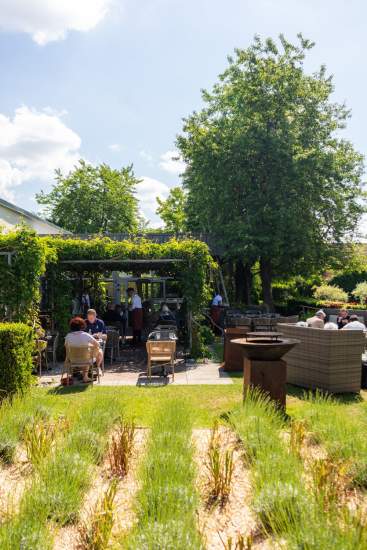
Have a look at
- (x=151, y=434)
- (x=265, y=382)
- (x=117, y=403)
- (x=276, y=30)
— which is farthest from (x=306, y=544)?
(x=276, y=30)

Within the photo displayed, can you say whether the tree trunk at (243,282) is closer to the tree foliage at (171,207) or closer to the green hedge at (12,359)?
the tree foliage at (171,207)

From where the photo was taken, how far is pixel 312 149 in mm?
18672

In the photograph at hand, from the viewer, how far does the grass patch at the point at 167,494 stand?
2.68 meters

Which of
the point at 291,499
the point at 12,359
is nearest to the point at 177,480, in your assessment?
the point at 291,499

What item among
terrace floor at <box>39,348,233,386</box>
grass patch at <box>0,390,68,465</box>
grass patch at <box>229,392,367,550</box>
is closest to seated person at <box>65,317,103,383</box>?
terrace floor at <box>39,348,233,386</box>

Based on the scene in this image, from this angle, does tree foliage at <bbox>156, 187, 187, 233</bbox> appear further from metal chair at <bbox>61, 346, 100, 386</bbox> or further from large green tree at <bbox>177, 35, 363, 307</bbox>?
metal chair at <bbox>61, 346, 100, 386</bbox>

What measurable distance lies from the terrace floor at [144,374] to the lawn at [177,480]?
10.6 feet

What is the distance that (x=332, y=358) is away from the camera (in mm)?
7504

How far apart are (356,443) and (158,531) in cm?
207

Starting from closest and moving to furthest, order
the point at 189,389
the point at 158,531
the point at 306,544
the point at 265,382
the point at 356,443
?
the point at 306,544
the point at 158,531
the point at 356,443
the point at 265,382
the point at 189,389

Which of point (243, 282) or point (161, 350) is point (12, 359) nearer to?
point (161, 350)

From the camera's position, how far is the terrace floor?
876 cm

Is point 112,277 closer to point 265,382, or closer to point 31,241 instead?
point 31,241

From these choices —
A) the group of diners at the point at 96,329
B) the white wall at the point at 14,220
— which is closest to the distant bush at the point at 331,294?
the group of diners at the point at 96,329
